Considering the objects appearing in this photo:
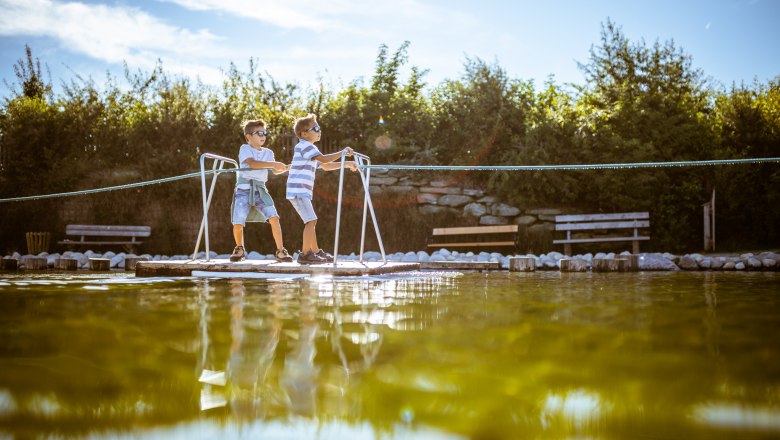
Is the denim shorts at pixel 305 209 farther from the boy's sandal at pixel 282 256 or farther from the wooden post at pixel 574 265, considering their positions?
the wooden post at pixel 574 265

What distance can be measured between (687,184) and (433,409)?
34.9 feet

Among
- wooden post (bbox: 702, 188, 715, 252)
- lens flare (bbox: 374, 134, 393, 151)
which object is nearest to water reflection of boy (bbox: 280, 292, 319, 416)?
wooden post (bbox: 702, 188, 715, 252)

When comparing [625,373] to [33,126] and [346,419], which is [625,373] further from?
[33,126]

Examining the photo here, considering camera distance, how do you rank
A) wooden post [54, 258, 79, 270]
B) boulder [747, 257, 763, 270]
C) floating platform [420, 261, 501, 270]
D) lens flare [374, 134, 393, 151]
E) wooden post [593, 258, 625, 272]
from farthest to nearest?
lens flare [374, 134, 393, 151]
wooden post [54, 258, 79, 270]
floating platform [420, 261, 501, 270]
boulder [747, 257, 763, 270]
wooden post [593, 258, 625, 272]

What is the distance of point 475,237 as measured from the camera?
11.1 metres

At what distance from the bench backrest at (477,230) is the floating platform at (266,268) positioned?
12.1 ft

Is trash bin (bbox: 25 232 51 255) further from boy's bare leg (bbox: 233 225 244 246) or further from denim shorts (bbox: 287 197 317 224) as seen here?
denim shorts (bbox: 287 197 317 224)

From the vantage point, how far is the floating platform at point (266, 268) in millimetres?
5684

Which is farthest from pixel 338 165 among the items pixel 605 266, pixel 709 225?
pixel 709 225

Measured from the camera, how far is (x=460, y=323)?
251cm

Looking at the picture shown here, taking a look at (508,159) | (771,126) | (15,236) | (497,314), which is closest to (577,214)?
(508,159)

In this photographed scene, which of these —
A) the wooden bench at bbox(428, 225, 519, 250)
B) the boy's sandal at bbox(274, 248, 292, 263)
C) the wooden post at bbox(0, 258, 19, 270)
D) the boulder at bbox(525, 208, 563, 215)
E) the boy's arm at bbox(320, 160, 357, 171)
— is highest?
the boy's arm at bbox(320, 160, 357, 171)

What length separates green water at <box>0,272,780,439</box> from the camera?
1104 mm

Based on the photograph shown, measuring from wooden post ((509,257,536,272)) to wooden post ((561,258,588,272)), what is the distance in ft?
1.20
